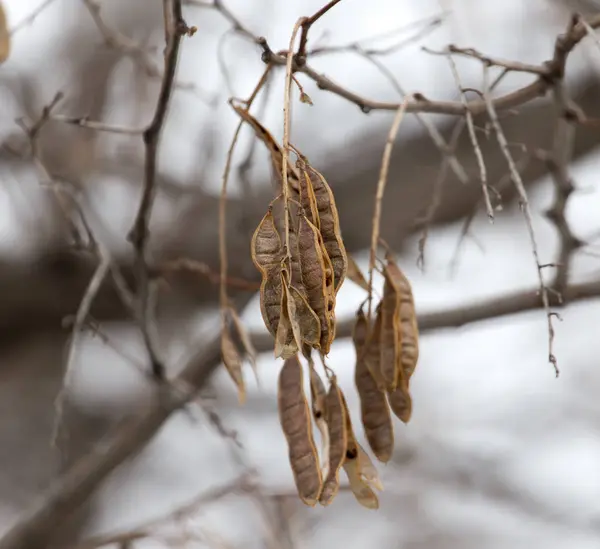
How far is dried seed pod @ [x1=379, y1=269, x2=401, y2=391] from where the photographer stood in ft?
1.78

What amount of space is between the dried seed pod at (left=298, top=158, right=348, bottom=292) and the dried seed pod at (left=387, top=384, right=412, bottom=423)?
128mm

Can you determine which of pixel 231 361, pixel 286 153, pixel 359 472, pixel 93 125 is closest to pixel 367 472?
pixel 359 472

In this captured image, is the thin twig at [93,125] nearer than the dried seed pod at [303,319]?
No

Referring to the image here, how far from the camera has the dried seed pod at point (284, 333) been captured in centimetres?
43

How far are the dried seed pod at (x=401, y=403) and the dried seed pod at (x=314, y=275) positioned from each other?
14 centimetres

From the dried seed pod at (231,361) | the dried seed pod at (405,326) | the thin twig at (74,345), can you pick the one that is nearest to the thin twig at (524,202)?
the dried seed pod at (405,326)

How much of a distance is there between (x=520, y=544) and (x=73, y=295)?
1.00 m

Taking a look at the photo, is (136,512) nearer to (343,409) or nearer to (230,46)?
(230,46)

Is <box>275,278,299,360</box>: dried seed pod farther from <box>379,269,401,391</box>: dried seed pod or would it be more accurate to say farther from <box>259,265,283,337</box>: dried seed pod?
<box>379,269,401,391</box>: dried seed pod

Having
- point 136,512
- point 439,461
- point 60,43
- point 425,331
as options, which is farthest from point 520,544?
point 60,43

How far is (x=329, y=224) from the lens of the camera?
1.54 feet

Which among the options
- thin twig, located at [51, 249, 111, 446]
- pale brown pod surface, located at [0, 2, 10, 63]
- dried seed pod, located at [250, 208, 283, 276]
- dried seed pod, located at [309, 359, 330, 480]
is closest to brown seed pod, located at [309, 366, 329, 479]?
dried seed pod, located at [309, 359, 330, 480]

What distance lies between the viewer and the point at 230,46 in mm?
1439

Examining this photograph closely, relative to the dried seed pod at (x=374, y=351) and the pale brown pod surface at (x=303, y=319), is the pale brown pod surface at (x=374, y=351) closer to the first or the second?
the dried seed pod at (x=374, y=351)
